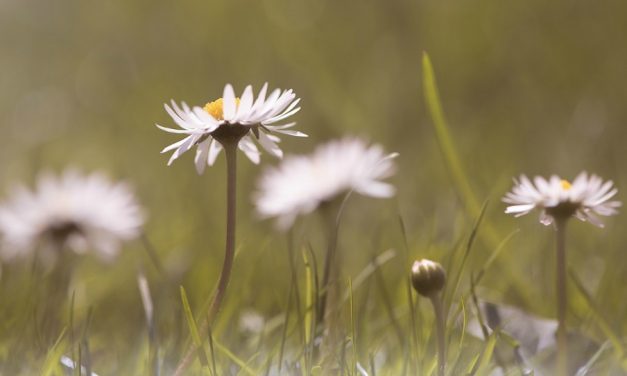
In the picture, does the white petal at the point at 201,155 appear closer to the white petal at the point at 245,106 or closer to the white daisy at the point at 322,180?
the white petal at the point at 245,106

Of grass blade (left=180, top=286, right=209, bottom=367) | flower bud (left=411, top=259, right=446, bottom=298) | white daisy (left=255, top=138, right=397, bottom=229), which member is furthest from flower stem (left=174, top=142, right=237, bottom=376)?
white daisy (left=255, top=138, right=397, bottom=229)

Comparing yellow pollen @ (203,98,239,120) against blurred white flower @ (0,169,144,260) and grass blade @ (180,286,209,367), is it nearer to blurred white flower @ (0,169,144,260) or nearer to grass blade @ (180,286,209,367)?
grass blade @ (180,286,209,367)

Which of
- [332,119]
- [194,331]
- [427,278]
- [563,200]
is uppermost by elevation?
[332,119]

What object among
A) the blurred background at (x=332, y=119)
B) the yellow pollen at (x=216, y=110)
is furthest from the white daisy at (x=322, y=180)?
the yellow pollen at (x=216, y=110)

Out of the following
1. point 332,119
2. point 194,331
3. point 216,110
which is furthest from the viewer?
point 332,119

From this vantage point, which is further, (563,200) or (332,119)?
(332,119)

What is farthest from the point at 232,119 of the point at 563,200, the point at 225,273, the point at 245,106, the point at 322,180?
the point at 322,180

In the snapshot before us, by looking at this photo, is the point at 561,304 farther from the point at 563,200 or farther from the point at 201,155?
the point at 201,155
